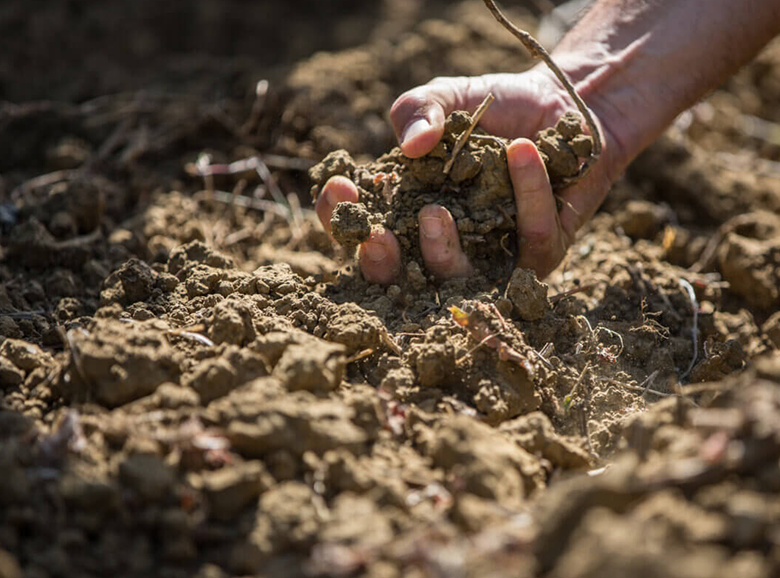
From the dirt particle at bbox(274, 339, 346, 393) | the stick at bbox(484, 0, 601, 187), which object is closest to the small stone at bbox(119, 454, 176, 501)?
the dirt particle at bbox(274, 339, 346, 393)

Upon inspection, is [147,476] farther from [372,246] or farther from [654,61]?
[654,61]

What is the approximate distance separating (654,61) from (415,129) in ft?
3.70

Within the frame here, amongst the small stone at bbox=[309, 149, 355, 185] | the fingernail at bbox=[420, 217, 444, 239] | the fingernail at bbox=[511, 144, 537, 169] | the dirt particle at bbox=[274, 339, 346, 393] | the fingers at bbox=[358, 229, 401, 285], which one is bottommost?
the fingers at bbox=[358, 229, 401, 285]

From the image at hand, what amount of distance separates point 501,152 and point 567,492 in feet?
4.26

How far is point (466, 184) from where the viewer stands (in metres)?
2.44

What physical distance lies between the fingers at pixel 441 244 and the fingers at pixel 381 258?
0.09 metres

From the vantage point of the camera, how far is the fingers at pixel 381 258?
2.31 meters

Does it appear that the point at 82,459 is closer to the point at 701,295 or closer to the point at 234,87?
the point at 701,295

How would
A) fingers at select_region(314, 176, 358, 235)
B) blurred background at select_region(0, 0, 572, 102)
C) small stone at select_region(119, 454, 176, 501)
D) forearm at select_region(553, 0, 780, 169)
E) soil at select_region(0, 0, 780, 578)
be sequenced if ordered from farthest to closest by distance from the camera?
blurred background at select_region(0, 0, 572, 102) → forearm at select_region(553, 0, 780, 169) → fingers at select_region(314, 176, 358, 235) → small stone at select_region(119, 454, 176, 501) → soil at select_region(0, 0, 780, 578)

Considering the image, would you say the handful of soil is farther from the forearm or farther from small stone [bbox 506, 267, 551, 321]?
the forearm

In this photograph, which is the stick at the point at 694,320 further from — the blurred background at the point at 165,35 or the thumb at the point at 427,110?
the blurred background at the point at 165,35

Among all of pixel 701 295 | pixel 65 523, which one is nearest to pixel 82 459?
pixel 65 523

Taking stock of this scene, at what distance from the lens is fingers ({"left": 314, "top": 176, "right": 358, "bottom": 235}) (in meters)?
2.39

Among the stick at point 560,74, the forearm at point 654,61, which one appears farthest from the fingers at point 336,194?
the forearm at point 654,61
